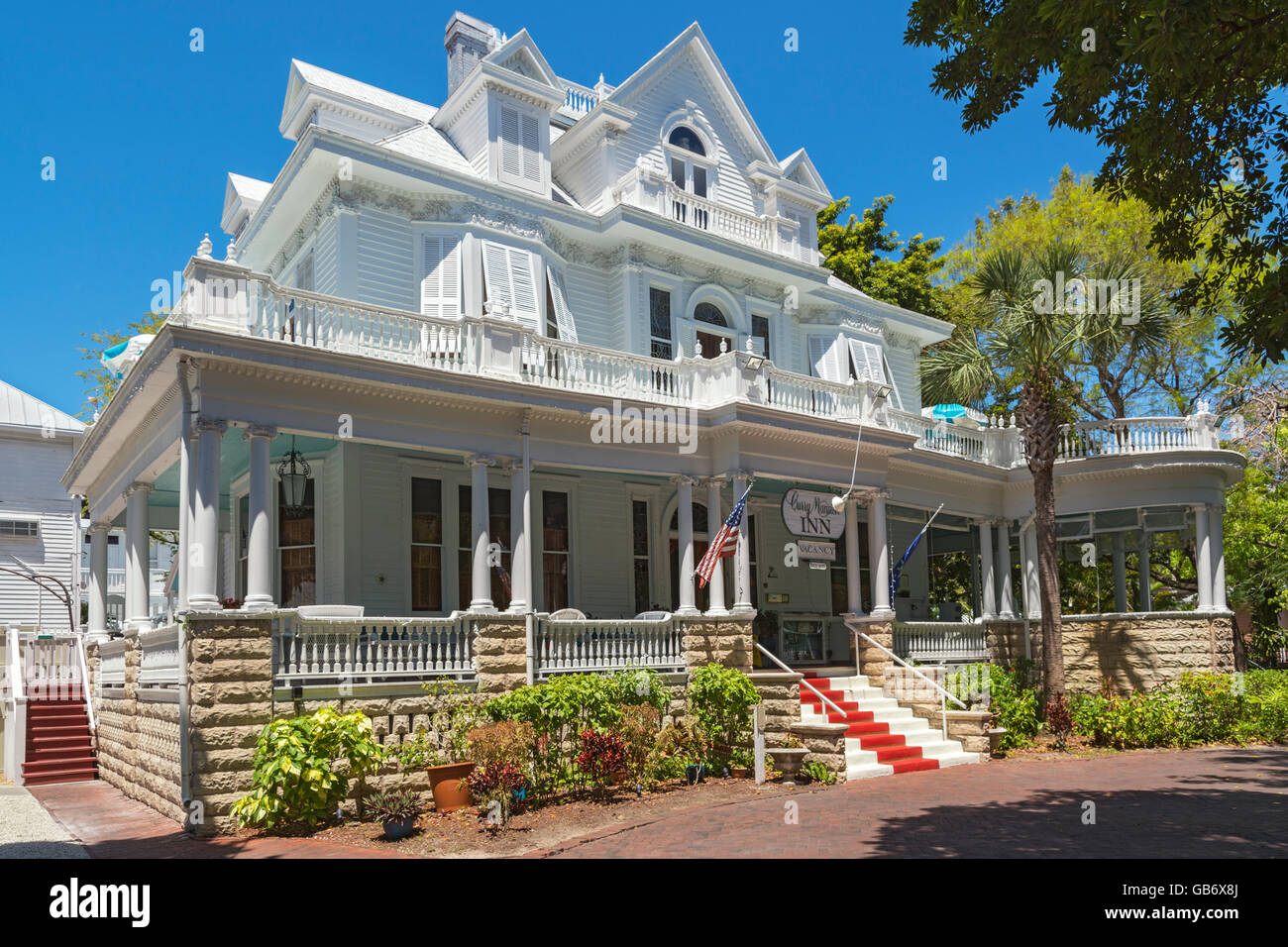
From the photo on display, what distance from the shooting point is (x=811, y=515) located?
1986 centimetres

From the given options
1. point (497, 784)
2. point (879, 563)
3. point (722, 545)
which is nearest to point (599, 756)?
point (497, 784)

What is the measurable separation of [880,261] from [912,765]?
24.2m

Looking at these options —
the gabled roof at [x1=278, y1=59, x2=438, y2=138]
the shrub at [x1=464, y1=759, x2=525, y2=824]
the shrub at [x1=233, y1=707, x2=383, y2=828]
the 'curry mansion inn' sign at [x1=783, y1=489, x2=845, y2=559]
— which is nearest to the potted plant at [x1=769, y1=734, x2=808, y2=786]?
the shrub at [x1=464, y1=759, x2=525, y2=824]

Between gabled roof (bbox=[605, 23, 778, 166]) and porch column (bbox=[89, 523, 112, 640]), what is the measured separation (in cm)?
1377

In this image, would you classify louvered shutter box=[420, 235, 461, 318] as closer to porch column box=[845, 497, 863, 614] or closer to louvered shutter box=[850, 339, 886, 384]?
porch column box=[845, 497, 863, 614]

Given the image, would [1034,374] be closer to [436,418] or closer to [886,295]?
[436,418]

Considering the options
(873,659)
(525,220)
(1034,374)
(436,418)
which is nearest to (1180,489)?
(1034,374)

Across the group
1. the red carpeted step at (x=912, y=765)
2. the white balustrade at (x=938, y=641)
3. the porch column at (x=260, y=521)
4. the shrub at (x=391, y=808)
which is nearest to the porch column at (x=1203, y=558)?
the white balustrade at (x=938, y=641)

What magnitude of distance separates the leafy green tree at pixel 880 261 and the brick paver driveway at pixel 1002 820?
22.6 m

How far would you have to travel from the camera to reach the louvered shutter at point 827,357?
24438mm

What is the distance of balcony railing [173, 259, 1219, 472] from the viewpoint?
13.7 m

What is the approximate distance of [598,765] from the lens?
1445 cm

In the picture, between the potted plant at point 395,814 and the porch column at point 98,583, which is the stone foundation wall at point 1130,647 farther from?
the porch column at point 98,583

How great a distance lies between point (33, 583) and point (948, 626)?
79.1 ft
